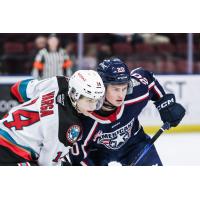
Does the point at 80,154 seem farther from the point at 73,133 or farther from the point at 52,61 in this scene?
the point at 52,61

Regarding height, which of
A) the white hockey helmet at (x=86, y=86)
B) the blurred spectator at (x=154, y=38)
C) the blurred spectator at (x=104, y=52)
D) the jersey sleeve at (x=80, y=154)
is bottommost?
the jersey sleeve at (x=80, y=154)

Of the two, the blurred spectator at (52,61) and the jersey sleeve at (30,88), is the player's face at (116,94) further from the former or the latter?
the blurred spectator at (52,61)

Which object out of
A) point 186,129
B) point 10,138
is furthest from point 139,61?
point 10,138

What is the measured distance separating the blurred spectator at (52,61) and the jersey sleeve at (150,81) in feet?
10.4

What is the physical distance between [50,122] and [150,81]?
0.80 m

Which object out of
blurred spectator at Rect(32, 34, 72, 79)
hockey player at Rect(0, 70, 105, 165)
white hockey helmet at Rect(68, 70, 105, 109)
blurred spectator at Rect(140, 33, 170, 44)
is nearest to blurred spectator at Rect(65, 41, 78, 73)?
blurred spectator at Rect(32, 34, 72, 79)

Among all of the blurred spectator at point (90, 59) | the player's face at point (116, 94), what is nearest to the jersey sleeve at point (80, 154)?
the player's face at point (116, 94)

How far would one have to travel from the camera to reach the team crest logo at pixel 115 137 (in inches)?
136

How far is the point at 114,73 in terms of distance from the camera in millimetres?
3230

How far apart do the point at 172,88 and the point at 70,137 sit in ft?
10.6

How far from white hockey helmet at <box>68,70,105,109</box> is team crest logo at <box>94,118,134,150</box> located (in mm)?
433

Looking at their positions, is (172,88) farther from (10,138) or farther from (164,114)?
(10,138)

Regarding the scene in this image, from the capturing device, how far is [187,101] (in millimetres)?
6152

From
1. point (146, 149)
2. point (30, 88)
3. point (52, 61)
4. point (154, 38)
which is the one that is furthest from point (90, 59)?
point (30, 88)
